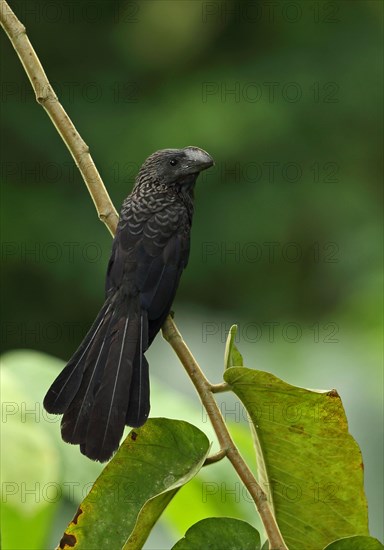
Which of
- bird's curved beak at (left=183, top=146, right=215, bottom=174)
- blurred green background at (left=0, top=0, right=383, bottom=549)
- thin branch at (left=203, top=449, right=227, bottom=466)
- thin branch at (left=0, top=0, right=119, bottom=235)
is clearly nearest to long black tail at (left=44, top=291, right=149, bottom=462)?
thin branch at (left=203, top=449, right=227, bottom=466)

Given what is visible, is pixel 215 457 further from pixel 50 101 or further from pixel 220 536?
A: pixel 50 101

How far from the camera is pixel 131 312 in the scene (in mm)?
1729

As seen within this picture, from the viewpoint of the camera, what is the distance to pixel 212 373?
8.79ft

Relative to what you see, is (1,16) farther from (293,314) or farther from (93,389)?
(293,314)

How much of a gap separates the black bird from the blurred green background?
10.0ft

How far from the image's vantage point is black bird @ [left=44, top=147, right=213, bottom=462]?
50.6 inches

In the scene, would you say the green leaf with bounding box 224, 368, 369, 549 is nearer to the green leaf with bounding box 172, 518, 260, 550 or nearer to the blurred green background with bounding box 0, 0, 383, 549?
the green leaf with bounding box 172, 518, 260, 550

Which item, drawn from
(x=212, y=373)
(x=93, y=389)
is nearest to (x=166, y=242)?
(x=93, y=389)

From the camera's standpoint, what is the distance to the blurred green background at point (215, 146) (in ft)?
21.4

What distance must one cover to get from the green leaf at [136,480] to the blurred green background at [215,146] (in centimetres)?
388

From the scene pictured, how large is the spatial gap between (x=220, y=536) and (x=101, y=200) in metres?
0.60

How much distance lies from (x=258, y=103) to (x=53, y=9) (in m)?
1.91

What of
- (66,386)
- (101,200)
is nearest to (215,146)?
(101,200)

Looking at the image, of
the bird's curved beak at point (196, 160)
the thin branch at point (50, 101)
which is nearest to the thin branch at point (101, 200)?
the thin branch at point (50, 101)
